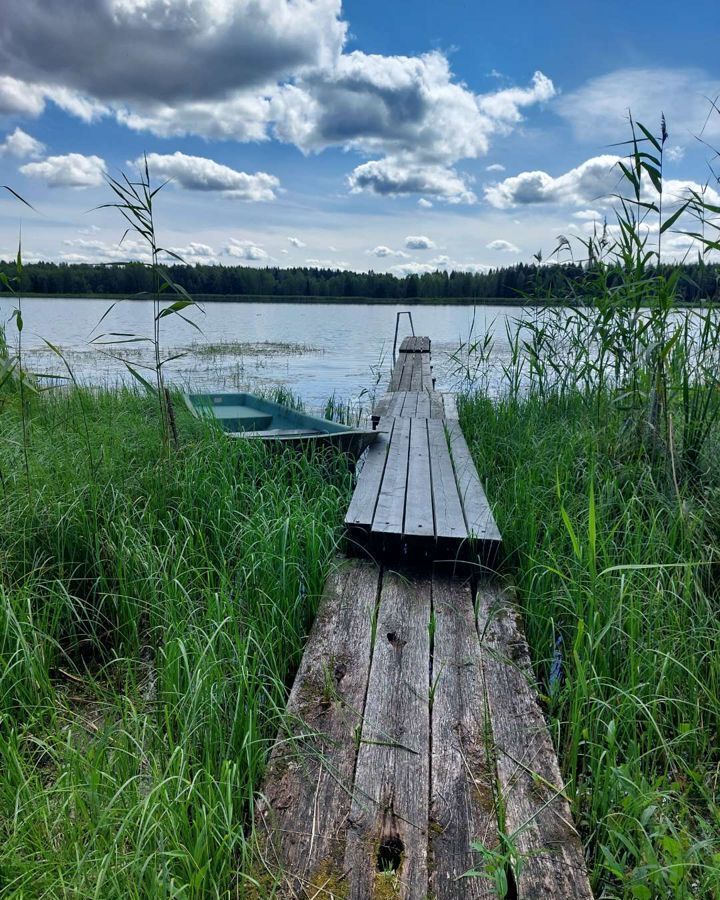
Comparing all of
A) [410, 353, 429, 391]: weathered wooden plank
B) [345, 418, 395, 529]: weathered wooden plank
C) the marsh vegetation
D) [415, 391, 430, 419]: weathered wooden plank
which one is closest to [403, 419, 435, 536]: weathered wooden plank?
[345, 418, 395, 529]: weathered wooden plank

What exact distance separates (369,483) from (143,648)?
1462mm

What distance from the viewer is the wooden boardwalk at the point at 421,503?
2.57m

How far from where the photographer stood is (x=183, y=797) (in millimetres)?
1406

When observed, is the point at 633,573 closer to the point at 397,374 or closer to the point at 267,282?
the point at 397,374

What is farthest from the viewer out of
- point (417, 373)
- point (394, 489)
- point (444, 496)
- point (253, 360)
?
point (253, 360)

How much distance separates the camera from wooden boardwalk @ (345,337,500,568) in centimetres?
257

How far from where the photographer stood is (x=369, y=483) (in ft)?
10.9

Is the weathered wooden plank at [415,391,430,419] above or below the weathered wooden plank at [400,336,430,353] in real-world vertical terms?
below

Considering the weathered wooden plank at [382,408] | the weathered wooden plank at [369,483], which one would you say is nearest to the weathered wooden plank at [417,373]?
the weathered wooden plank at [382,408]

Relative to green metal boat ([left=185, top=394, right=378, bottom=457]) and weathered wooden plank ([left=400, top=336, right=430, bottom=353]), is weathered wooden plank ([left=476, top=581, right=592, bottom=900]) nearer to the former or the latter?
green metal boat ([left=185, top=394, right=378, bottom=457])

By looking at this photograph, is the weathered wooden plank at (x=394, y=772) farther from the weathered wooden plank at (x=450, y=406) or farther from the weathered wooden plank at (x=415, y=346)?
the weathered wooden plank at (x=415, y=346)

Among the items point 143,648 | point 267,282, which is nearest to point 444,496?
point 143,648

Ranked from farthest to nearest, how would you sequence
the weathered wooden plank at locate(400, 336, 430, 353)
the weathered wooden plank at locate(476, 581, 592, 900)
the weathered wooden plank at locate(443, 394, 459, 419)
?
the weathered wooden plank at locate(400, 336, 430, 353) → the weathered wooden plank at locate(443, 394, 459, 419) → the weathered wooden plank at locate(476, 581, 592, 900)

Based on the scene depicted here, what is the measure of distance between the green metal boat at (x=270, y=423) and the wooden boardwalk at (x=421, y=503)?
0.18 m
